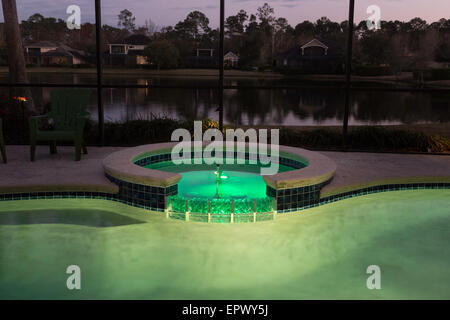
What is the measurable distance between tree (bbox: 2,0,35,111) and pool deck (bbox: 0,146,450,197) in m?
3.17

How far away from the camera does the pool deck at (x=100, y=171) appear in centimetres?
425

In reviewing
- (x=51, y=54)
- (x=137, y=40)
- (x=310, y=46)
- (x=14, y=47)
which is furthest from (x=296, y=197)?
(x=51, y=54)

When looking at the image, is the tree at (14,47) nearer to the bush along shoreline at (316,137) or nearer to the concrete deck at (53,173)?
the bush along shoreline at (316,137)

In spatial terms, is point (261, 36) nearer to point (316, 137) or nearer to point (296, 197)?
point (316, 137)

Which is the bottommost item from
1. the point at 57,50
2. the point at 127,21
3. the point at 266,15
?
the point at 57,50

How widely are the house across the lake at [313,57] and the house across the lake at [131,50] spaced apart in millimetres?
7982

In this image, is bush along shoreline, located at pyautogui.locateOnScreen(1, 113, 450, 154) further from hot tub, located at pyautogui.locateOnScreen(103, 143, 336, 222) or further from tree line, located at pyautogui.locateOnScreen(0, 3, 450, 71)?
tree line, located at pyautogui.locateOnScreen(0, 3, 450, 71)

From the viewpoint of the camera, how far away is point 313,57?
25531 millimetres

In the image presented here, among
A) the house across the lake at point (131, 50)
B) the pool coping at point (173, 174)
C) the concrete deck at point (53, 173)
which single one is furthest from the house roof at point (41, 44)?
the pool coping at point (173, 174)

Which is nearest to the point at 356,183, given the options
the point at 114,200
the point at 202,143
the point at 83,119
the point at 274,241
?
the point at 274,241

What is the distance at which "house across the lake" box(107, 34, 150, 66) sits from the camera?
25.1 meters

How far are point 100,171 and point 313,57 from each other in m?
22.6

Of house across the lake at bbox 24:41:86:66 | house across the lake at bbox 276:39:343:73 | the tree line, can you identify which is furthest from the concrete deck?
house across the lake at bbox 24:41:86:66
